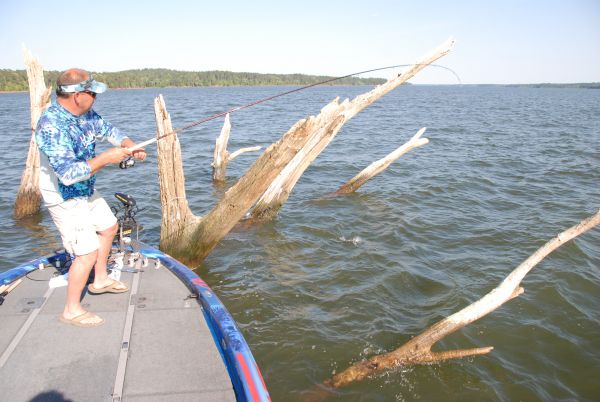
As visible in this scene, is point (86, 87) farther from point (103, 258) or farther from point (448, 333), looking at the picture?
point (448, 333)

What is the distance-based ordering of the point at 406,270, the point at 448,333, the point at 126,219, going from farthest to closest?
the point at 406,270 → the point at 126,219 → the point at 448,333

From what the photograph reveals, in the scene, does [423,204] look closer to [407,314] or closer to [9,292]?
[407,314]

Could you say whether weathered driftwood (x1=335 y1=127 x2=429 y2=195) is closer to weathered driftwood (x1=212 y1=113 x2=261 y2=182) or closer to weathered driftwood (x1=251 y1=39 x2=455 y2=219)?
weathered driftwood (x1=251 y1=39 x2=455 y2=219)

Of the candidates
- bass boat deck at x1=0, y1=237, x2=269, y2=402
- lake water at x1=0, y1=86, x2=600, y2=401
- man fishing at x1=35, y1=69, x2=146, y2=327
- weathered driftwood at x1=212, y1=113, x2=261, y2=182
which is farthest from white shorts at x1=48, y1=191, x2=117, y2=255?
weathered driftwood at x1=212, y1=113, x2=261, y2=182

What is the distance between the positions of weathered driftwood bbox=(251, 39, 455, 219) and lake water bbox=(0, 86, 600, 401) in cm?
57

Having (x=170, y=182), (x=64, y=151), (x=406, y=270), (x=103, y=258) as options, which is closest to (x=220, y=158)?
(x=170, y=182)

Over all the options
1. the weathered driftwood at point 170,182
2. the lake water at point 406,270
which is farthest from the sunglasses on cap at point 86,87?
the lake water at point 406,270

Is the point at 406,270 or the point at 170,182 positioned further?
the point at 406,270

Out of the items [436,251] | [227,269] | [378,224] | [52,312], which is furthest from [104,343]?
[378,224]

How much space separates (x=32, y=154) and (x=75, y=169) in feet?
24.7

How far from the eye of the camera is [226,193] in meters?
6.25

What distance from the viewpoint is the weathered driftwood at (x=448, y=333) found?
416cm

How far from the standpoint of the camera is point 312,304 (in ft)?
20.5

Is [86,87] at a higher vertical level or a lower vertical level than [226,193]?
higher
